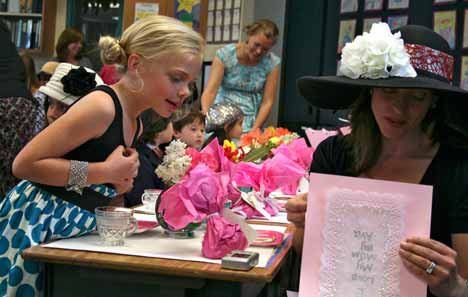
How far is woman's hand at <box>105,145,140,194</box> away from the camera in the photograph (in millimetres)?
1796

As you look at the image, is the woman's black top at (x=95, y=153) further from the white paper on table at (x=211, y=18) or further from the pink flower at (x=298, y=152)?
the white paper on table at (x=211, y=18)

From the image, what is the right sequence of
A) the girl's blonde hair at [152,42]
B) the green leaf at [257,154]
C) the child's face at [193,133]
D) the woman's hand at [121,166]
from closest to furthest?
the woman's hand at [121,166] < the girl's blonde hair at [152,42] < the green leaf at [257,154] < the child's face at [193,133]

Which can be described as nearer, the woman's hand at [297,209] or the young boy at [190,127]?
the woman's hand at [297,209]

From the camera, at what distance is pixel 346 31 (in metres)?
6.09

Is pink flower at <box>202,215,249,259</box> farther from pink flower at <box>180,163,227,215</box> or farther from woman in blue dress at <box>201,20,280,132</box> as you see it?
woman in blue dress at <box>201,20,280,132</box>

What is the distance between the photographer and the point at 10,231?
1.81m

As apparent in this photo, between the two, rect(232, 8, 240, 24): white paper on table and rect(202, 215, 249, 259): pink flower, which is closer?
rect(202, 215, 249, 259): pink flower

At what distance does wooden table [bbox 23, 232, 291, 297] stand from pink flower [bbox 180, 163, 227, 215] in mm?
189

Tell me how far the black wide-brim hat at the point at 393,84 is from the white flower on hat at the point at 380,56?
17mm

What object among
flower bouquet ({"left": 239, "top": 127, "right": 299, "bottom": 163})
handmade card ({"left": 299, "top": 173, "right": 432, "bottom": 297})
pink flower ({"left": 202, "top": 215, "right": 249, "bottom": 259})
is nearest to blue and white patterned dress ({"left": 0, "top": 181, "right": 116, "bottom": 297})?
pink flower ({"left": 202, "top": 215, "right": 249, "bottom": 259})

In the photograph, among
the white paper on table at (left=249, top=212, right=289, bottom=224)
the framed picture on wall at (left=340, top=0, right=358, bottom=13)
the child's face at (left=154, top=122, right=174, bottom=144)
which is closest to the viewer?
the white paper on table at (left=249, top=212, right=289, bottom=224)

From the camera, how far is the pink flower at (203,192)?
1.59 meters

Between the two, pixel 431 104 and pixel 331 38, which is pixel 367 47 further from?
pixel 331 38

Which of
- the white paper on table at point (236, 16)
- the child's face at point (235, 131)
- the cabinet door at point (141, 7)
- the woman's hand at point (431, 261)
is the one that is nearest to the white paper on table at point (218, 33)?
the white paper on table at point (236, 16)
